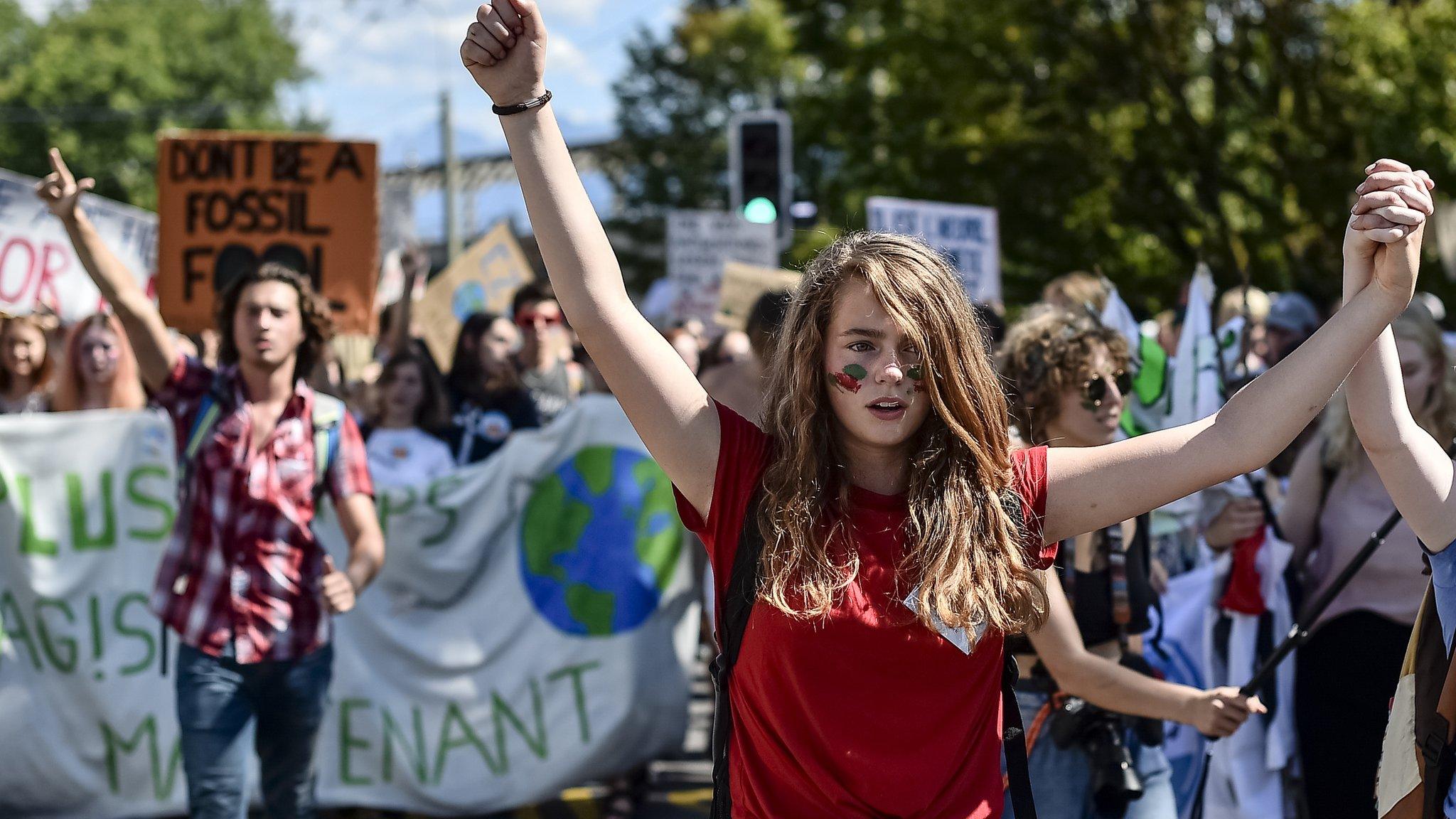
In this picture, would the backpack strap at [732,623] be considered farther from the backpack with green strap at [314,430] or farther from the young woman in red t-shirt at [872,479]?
the backpack with green strap at [314,430]

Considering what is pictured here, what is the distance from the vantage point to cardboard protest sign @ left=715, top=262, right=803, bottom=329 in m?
9.40

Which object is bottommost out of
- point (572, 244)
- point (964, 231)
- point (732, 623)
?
point (732, 623)

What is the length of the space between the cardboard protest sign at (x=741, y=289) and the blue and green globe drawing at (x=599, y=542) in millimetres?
3127

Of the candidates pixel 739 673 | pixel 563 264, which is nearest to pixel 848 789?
pixel 739 673

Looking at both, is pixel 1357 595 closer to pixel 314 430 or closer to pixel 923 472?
pixel 923 472

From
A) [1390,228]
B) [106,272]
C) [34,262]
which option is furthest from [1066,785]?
[34,262]

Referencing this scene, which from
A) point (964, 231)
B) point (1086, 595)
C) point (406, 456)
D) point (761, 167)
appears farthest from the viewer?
point (761, 167)

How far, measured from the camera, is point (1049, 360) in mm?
3709

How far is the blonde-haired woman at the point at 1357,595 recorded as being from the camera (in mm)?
4152

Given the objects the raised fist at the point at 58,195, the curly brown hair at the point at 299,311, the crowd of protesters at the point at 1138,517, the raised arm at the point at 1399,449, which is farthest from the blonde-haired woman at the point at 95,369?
the raised arm at the point at 1399,449

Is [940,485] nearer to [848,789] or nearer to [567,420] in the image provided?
[848,789]

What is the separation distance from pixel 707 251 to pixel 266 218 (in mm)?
5031

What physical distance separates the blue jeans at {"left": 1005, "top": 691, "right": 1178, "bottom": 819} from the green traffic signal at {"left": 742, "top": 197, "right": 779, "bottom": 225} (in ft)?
27.7

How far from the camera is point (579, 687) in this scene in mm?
6227
